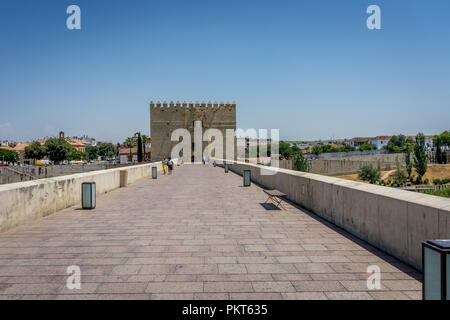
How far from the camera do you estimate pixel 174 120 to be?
200 ft

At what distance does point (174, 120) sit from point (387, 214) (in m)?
58.4

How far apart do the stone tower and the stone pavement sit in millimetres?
54428

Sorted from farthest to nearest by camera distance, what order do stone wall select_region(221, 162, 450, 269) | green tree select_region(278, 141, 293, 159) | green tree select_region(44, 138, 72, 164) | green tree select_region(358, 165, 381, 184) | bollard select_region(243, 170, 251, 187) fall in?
green tree select_region(278, 141, 293, 159)
green tree select_region(44, 138, 72, 164)
green tree select_region(358, 165, 381, 184)
bollard select_region(243, 170, 251, 187)
stone wall select_region(221, 162, 450, 269)

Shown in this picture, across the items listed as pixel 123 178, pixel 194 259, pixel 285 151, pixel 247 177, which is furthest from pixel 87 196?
pixel 285 151

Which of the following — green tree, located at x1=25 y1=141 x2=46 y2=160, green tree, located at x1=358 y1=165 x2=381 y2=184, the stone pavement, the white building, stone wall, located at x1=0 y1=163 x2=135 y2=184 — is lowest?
green tree, located at x1=358 y1=165 x2=381 y2=184

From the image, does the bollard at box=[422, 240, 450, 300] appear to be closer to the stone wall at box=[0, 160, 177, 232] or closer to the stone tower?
the stone wall at box=[0, 160, 177, 232]

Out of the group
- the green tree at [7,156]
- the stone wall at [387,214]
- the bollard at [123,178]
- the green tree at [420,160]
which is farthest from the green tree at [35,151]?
the stone wall at [387,214]

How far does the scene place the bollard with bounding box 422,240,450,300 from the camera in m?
2.23

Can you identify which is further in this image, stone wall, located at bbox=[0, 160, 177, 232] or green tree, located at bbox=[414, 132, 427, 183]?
green tree, located at bbox=[414, 132, 427, 183]

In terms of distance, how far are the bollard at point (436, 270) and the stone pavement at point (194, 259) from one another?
90cm

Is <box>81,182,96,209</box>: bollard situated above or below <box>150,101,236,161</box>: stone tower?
below

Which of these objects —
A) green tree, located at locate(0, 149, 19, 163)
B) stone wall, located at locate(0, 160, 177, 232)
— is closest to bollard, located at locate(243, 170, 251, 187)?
stone wall, located at locate(0, 160, 177, 232)

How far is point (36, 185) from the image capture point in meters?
6.89

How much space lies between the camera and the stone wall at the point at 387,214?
363 centimetres
